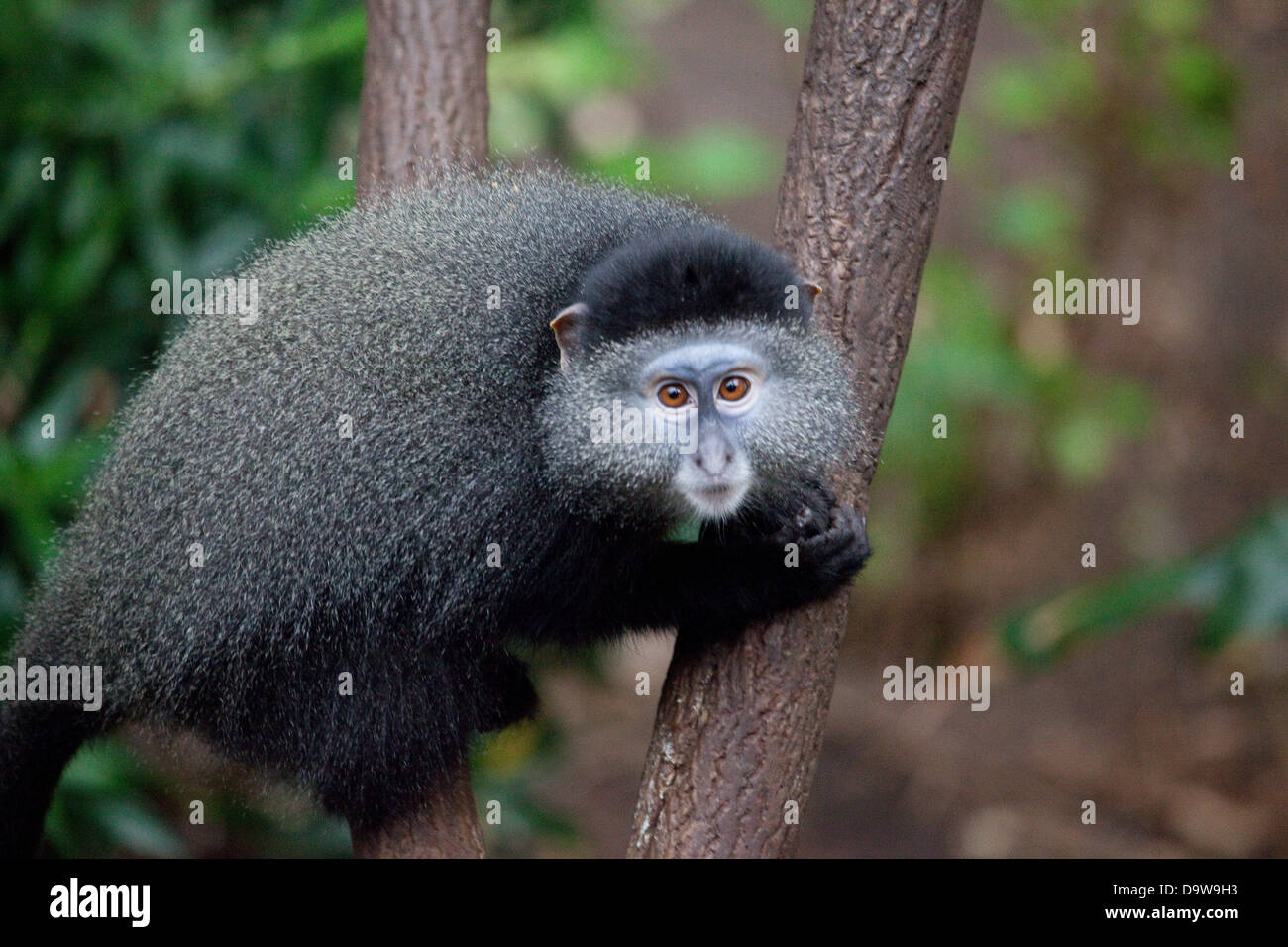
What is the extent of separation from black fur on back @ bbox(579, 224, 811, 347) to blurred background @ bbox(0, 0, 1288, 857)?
2708 mm

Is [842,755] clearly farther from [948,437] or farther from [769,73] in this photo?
[769,73]

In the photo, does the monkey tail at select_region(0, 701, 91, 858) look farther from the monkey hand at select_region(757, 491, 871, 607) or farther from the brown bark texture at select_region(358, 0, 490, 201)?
the monkey hand at select_region(757, 491, 871, 607)

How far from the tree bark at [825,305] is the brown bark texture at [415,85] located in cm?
163

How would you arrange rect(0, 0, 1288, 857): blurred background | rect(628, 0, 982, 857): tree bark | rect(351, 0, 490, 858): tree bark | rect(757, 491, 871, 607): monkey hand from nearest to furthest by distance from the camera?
rect(628, 0, 982, 857): tree bark → rect(757, 491, 871, 607): monkey hand → rect(351, 0, 490, 858): tree bark → rect(0, 0, 1288, 857): blurred background

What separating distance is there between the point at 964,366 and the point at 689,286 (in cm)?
459

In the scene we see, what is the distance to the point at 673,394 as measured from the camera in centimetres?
410

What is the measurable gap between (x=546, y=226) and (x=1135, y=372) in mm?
5929

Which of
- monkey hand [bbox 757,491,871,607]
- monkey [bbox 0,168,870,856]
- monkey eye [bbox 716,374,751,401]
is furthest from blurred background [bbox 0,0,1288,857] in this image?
monkey eye [bbox 716,374,751,401]

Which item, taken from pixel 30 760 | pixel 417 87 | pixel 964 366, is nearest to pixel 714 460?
pixel 417 87

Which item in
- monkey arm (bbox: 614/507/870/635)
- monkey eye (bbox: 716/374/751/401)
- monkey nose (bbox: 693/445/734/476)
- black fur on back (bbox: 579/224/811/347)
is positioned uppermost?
black fur on back (bbox: 579/224/811/347)

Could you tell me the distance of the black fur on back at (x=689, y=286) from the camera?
13.2ft

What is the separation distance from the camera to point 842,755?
9656 mm

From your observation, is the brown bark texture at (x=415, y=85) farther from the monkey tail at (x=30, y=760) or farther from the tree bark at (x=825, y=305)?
the monkey tail at (x=30, y=760)

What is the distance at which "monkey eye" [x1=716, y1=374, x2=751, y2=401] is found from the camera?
415 centimetres
